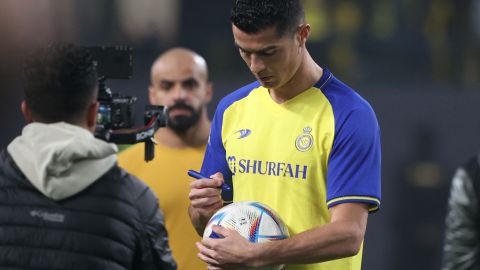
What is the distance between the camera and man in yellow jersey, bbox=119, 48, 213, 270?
5.34m

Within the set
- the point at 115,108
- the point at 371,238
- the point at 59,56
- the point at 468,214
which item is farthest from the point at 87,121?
the point at 371,238

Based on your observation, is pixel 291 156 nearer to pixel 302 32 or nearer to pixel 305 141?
pixel 305 141

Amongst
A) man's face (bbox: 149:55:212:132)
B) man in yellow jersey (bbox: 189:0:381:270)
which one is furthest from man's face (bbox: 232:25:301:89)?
man's face (bbox: 149:55:212:132)

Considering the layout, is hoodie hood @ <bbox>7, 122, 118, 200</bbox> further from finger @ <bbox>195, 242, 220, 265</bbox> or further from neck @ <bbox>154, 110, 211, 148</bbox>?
neck @ <bbox>154, 110, 211, 148</bbox>

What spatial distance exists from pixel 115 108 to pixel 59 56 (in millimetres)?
641

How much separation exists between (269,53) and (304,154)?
0.37 metres

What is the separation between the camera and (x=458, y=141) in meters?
10.0

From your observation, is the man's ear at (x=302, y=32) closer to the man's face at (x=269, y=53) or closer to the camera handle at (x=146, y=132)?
the man's face at (x=269, y=53)

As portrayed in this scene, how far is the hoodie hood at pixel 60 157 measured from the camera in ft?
10.8

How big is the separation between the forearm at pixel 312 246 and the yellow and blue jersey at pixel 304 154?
0.42 feet

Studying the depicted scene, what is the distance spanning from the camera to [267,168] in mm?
3811

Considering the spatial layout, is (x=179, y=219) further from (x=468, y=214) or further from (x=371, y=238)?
(x=371, y=238)

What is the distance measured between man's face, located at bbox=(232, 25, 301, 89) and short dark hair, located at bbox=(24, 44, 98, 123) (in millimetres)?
605

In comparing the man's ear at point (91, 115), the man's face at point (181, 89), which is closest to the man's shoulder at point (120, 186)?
the man's ear at point (91, 115)
